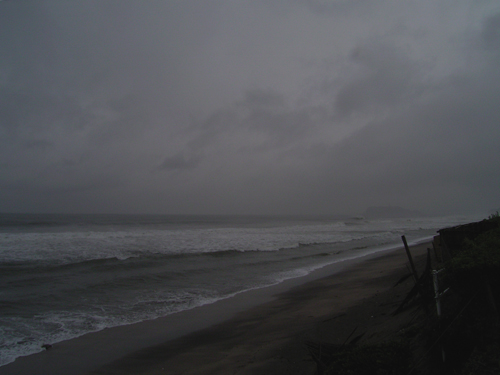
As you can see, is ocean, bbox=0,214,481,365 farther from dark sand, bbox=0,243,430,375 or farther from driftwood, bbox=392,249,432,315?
driftwood, bbox=392,249,432,315

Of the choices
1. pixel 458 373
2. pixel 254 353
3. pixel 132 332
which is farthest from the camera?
pixel 132 332

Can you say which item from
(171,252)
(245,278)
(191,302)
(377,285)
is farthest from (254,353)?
(171,252)

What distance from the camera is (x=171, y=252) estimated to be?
73.9 feet

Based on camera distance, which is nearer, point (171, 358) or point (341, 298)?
point (171, 358)

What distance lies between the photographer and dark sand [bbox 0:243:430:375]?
6.12 m

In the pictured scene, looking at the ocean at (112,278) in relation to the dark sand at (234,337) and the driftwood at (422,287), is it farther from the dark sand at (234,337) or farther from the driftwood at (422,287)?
the driftwood at (422,287)

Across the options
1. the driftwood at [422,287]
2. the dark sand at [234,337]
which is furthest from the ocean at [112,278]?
the driftwood at [422,287]

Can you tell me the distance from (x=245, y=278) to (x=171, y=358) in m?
8.45

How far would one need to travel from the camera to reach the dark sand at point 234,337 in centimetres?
612

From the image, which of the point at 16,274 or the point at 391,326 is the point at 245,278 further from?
the point at 16,274

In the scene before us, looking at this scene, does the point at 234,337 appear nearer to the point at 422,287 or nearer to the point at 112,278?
the point at 422,287

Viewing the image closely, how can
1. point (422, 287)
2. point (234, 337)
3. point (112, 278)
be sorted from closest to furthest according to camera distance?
point (422, 287), point (234, 337), point (112, 278)

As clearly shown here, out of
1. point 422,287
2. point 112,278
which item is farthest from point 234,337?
point 112,278

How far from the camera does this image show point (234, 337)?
7.73 m
